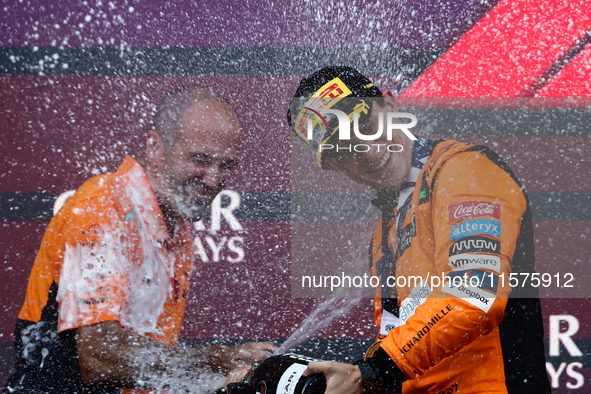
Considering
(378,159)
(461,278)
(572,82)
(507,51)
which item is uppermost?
(507,51)

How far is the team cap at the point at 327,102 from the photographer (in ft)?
3.59

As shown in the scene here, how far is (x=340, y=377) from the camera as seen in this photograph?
87cm

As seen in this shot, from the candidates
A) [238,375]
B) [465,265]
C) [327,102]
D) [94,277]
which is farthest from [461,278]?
[94,277]

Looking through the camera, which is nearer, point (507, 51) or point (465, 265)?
point (465, 265)

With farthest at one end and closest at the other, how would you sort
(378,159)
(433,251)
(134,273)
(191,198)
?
(191,198) → (134,273) → (378,159) → (433,251)

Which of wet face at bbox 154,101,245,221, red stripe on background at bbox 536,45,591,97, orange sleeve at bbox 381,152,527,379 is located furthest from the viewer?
red stripe on background at bbox 536,45,591,97

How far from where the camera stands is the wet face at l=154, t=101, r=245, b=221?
1.49 m

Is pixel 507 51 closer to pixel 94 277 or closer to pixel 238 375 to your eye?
pixel 238 375

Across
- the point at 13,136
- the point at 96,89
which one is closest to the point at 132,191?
the point at 96,89

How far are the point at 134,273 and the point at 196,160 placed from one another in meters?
0.39

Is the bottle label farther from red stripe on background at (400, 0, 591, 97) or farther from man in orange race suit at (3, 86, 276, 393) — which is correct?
red stripe on background at (400, 0, 591, 97)

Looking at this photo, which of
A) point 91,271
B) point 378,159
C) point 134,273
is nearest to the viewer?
point 378,159

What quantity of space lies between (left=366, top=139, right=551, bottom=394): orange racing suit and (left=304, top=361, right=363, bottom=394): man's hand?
0.15 feet

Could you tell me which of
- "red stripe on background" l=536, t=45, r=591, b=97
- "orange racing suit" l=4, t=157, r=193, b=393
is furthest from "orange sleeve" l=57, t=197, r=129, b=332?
"red stripe on background" l=536, t=45, r=591, b=97
